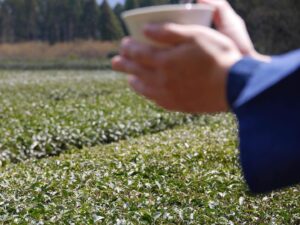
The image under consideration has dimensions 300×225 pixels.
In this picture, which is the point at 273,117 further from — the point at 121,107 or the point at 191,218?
the point at 121,107

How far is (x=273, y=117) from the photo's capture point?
80 centimetres

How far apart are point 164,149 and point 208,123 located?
4.08 metres

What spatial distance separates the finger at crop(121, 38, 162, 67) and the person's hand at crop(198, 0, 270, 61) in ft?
0.55

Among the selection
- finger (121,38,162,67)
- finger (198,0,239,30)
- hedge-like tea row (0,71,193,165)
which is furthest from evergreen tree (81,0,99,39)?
finger (121,38,162,67)

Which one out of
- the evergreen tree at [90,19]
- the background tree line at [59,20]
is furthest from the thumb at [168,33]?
the evergreen tree at [90,19]

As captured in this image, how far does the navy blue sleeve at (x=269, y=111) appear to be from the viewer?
78 cm

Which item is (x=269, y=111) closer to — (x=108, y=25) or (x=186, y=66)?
(x=186, y=66)

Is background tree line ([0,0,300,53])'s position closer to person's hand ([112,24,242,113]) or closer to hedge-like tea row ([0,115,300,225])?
hedge-like tea row ([0,115,300,225])

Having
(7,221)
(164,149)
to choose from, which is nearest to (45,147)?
(164,149)

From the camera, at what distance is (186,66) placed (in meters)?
0.83

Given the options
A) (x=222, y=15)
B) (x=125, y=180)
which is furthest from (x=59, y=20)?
(x=222, y=15)

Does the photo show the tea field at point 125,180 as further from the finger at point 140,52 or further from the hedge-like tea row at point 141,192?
the finger at point 140,52

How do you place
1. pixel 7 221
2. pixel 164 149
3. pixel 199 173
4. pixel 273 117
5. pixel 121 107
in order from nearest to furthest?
pixel 273 117, pixel 7 221, pixel 199 173, pixel 164 149, pixel 121 107

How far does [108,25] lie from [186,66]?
184ft
